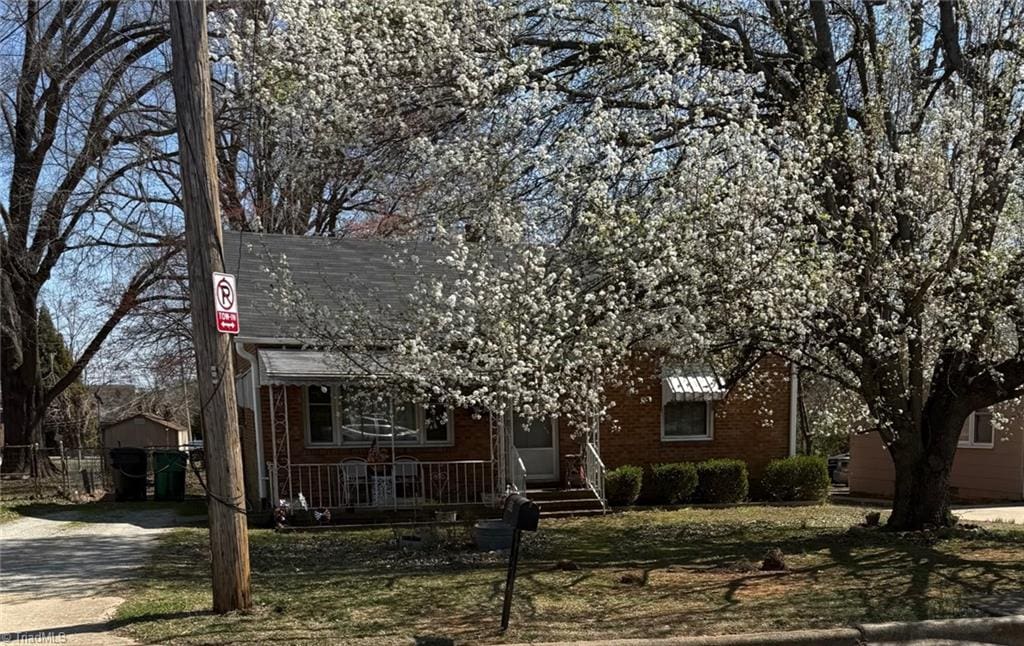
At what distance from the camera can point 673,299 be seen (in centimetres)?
760

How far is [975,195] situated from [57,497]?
15785mm

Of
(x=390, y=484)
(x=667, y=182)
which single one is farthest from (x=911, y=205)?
(x=390, y=484)

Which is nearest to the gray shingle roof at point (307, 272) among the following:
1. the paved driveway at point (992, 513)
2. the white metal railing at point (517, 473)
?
the white metal railing at point (517, 473)

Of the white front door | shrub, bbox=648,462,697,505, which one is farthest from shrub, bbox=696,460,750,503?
the white front door

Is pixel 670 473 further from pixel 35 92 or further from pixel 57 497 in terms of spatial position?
pixel 35 92

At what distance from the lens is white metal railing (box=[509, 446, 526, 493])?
1293 cm

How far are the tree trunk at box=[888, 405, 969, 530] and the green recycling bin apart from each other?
40.1ft

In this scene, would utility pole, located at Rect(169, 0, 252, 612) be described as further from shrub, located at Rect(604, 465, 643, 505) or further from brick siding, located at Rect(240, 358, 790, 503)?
shrub, located at Rect(604, 465, 643, 505)

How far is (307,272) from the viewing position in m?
13.9

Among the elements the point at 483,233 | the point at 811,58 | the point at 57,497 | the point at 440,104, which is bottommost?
the point at 57,497

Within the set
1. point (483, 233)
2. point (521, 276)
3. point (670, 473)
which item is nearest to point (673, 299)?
point (521, 276)

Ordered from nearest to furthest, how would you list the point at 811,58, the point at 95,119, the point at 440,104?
the point at 440,104 < the point at 811,58 < the point at 95,119

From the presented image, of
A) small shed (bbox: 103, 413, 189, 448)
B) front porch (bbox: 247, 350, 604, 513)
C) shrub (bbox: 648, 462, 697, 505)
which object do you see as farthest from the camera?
small shed (bbox: 103, 413, 189, 448)

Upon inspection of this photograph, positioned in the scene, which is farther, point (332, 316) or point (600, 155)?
point (332, 316)
